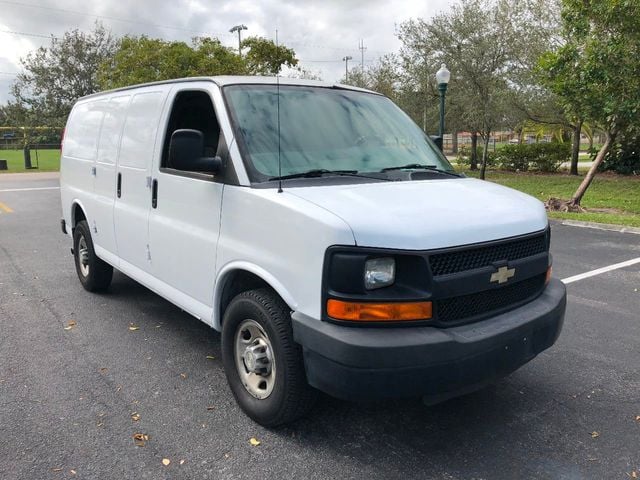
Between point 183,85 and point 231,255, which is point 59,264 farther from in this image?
point 231,255

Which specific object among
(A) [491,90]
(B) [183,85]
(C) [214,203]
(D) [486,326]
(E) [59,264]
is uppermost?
(A) [491,90]

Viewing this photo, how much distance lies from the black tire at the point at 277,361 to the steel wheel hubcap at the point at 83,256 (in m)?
3.31

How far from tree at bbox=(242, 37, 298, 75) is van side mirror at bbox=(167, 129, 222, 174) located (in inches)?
784

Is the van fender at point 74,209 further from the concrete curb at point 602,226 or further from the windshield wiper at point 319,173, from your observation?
the concrete curb at point 602,226

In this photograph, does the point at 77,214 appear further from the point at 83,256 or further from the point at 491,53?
the point at 491,53

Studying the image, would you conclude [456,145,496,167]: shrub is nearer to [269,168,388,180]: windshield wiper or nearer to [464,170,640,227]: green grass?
[464,170,640,227]: green grass

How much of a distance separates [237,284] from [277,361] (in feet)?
2.23

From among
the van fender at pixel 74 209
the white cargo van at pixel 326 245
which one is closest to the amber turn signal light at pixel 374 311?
the white cargo van at pixel 326 245

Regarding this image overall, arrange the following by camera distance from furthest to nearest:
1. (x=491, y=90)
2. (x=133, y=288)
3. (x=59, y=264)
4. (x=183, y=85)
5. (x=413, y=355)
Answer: (x=491, y=90) < (x=59, y=264) < (x=133, y=288) < (x=183, y=85) < (x=413, y=355)

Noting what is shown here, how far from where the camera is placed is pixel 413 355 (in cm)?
253

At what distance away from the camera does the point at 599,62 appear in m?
11.1

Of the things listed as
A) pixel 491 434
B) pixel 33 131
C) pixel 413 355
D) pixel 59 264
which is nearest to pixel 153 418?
pixel 413 355

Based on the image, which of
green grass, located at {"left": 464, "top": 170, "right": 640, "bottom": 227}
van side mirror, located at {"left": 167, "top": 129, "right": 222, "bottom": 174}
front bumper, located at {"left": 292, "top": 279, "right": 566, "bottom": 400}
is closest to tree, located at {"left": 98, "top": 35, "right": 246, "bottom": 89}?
green grass, located at {"left": 464, "top": 170, "right": 640, "bottom": 227}

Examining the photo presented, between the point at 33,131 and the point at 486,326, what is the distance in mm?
32639
